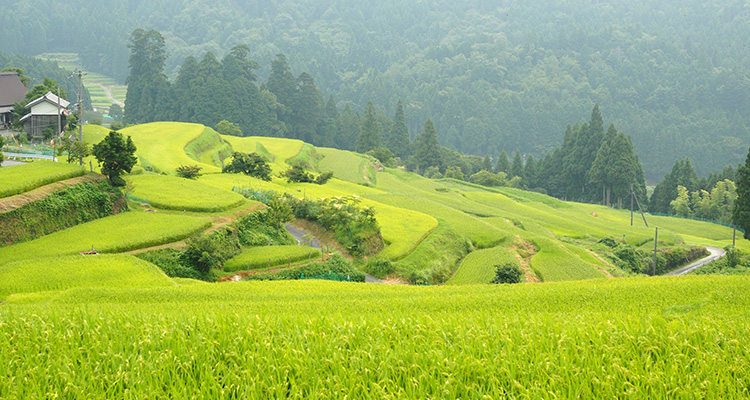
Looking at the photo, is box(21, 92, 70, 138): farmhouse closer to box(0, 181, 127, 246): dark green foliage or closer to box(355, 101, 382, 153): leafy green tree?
box(0, 181, 127, 246): dark green foliage

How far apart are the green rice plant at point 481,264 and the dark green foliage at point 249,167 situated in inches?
953

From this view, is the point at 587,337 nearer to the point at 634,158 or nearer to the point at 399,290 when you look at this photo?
the point at 399,290

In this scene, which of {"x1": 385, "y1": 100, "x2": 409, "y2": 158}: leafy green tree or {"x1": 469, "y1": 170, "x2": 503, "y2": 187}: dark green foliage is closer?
{"x1": 469, "y1": 170, "x2": 503, "y2": 187}: dark green foliage

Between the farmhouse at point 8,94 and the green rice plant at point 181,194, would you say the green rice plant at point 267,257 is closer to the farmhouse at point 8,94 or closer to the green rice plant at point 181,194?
the green rice plant at point 181,194

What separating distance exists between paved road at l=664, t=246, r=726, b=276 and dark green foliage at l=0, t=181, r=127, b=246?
5166 centimetres

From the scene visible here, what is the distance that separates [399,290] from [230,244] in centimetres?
1406

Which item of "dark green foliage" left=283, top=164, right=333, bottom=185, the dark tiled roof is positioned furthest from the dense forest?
"dark green foliage" left=283, top=164, right=333, bottom=185

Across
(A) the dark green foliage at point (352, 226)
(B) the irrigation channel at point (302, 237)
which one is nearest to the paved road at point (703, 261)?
(A) the dark green foliage at point (352, 226)

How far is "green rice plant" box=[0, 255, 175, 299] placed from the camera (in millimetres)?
21641

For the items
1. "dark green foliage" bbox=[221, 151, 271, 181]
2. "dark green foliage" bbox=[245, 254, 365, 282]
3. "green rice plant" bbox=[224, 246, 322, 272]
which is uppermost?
"dark green foliage" bbox=[221, 151, 271, 181]

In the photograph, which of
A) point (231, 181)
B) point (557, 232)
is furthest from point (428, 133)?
point (231, 181)

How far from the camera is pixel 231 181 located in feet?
171

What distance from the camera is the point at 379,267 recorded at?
38.5 metres

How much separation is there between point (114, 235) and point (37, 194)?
4.42 meters
